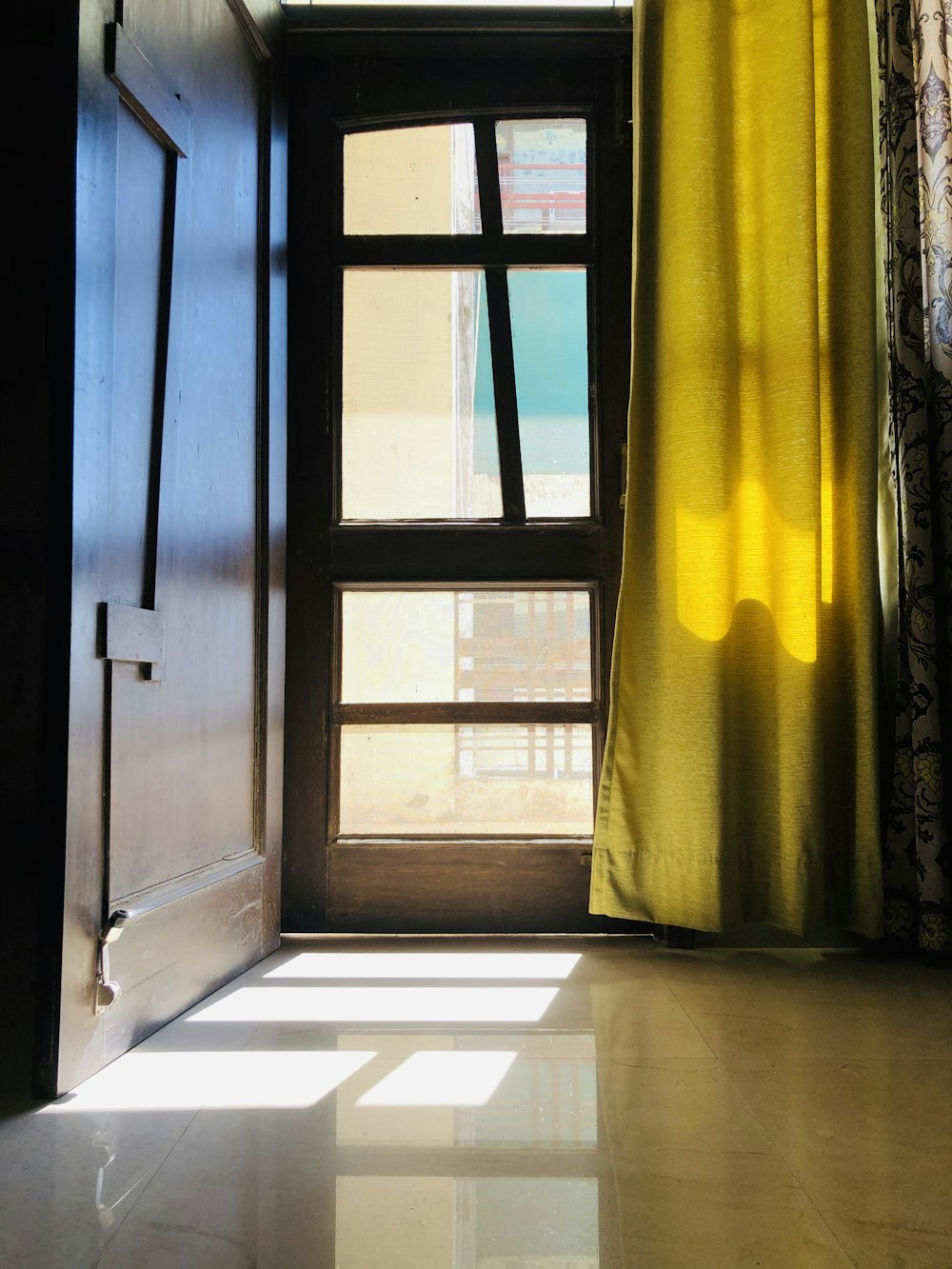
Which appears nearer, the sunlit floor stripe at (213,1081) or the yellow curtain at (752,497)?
the sunlit floor stripe at (213,1081)

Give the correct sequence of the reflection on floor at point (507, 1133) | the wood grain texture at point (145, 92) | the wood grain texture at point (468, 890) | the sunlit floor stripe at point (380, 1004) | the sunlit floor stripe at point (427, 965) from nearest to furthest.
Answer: the reflection on floor at point (507, 1133)
the wood grain texture at point (145, 92)
the sunlit floor stripe at point (380, 1004)
the sunlit floor stripe at point (427, 965)
the wood grain texture at point (468, 890)

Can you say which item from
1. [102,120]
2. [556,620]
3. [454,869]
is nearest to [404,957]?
[454,869]

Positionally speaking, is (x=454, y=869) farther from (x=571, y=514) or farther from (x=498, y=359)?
(x=498, y=359)

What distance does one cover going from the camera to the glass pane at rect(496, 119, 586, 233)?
203 centimetres

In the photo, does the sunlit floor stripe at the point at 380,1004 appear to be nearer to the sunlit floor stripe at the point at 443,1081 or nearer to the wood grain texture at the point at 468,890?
the sunlit floor stripe at the point at 443,1081

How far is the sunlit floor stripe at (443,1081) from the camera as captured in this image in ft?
3.75

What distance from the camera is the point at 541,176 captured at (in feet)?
6.66

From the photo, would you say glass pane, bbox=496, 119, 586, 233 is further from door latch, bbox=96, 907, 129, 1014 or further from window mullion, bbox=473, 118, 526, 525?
door latch, bbox=96, 907, 129, 1014

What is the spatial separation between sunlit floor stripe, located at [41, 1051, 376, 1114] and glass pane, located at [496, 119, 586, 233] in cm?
164

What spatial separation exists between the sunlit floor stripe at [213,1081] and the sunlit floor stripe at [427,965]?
1.28 ft

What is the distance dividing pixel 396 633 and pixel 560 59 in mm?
1268

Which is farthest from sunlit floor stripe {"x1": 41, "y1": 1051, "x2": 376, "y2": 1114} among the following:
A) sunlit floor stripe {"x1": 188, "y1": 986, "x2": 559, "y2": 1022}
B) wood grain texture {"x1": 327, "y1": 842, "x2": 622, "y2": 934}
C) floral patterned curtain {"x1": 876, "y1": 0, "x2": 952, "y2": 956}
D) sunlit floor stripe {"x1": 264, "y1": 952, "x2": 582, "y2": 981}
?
floral patterned curtain {"x1": 876, "y1": 0, "x2": 952, "y2": 956}

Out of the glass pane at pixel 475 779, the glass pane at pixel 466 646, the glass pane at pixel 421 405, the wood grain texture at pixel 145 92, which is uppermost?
the wood grain texture at pixel 145 92

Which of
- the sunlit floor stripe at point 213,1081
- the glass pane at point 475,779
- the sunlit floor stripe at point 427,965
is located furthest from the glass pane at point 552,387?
the sunlit floor stripe at point 213,1081
